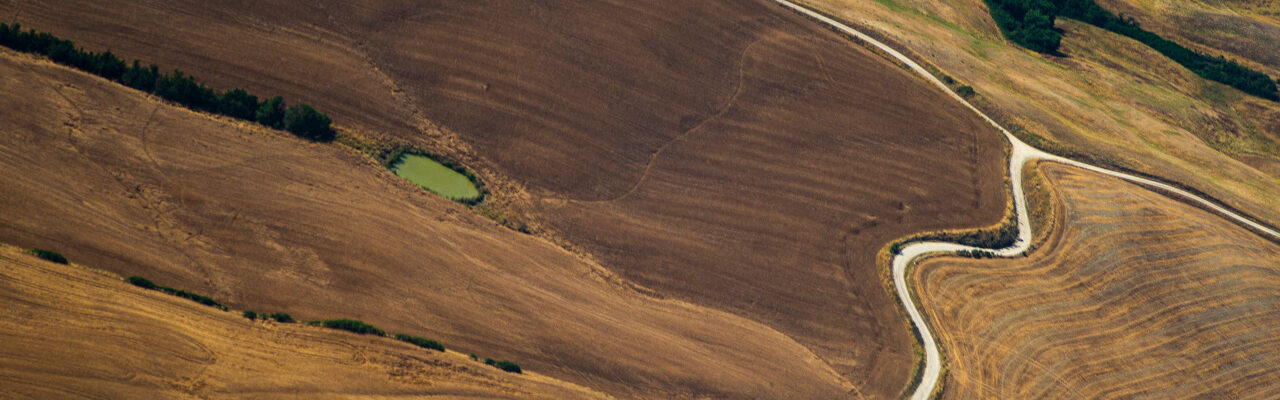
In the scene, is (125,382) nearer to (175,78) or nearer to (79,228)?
(79,228)

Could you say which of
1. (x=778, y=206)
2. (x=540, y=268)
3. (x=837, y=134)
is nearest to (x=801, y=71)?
(x=837, y=134)

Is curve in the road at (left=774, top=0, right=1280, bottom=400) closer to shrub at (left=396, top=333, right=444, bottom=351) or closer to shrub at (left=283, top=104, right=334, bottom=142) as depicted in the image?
shrub at (left=396, top=333, right=444, bottom=351)

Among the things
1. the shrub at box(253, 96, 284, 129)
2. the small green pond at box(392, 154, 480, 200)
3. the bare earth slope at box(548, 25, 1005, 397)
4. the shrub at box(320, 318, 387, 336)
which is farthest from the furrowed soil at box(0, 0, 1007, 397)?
the shrub at box(320, 318, 387, 336)

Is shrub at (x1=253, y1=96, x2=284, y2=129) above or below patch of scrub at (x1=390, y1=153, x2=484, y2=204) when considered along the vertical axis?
above

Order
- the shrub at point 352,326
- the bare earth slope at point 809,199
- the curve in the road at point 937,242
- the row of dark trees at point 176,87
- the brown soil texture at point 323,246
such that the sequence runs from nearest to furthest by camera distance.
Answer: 1. the shrub at point 352,326
2. the brown soil texture at point 323,246
3. the row of dark trees at point 176,87
4. the bare earth slope at point 809,199
5. the curve in the road at point 937,242

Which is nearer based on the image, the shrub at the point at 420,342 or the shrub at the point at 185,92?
the shrub at the point at 420,342

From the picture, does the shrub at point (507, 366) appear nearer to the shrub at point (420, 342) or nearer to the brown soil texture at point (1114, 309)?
the shrub at point (420, 342)

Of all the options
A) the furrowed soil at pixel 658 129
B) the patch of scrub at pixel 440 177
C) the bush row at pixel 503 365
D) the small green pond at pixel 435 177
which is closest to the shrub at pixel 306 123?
the furrowed soil at pixel 658 129
